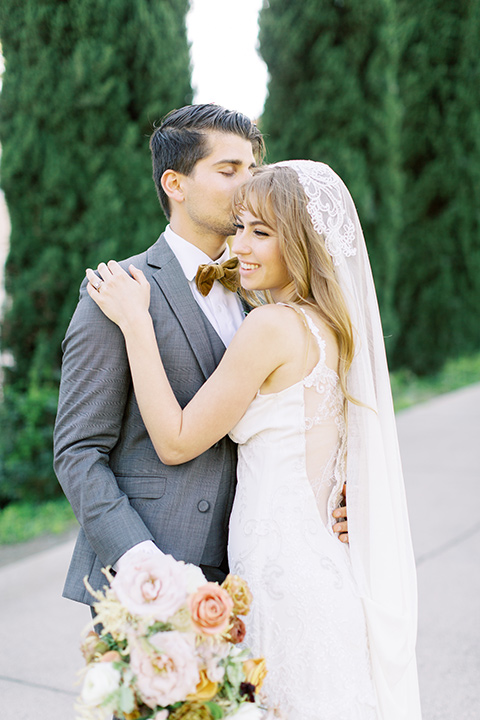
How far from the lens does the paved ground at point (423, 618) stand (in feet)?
9.91

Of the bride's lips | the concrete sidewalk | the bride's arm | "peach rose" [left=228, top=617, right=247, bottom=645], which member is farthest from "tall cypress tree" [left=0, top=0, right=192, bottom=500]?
"peach rose" [left=228, top=617, right=247, bottom=645]

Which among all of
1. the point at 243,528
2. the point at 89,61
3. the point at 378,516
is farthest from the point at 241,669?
the point at 89,61

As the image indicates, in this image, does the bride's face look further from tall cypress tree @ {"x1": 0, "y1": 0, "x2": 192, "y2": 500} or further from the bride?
tall cypress tree @ {"x1": 0, "y1": 0, "x2": 192, "y2": 500}

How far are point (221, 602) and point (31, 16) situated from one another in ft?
15.8

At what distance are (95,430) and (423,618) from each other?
250 cm

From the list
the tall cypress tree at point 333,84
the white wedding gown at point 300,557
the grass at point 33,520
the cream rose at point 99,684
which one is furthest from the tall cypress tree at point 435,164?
the cream rose at point 99,684

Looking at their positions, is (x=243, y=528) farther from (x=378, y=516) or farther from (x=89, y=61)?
(x=89, y=61)

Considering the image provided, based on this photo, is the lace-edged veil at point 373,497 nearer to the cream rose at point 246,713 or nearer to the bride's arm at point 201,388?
the bride's arm at point 201,388

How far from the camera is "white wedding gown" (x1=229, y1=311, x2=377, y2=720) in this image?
1789mm

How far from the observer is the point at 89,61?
511 centimetres

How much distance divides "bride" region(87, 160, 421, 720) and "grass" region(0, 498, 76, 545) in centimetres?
328

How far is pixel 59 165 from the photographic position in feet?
17.0

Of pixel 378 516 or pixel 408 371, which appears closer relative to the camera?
pixel 378 516

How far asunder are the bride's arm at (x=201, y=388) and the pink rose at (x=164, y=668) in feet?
1.83
